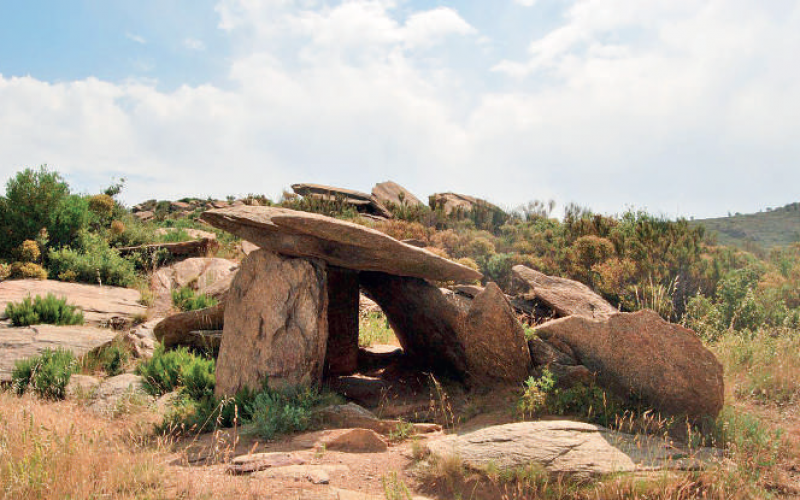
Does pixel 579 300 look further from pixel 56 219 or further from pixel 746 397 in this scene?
pixel 56 219

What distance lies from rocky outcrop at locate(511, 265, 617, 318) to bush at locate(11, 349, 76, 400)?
667 centimetres

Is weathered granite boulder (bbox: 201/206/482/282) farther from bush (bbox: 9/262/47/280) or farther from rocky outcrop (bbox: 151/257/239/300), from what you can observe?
bush (bbox: 9/262/47/280)

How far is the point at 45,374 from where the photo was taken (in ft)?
24.6

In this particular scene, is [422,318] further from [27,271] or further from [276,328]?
[27,271]

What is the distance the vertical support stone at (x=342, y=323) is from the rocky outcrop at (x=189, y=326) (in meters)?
1.84

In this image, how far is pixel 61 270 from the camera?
12078 millimetres

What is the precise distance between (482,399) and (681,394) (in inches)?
86.0

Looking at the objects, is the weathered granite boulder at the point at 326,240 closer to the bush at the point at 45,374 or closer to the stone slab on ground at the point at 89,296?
the bush at the point at 45,374

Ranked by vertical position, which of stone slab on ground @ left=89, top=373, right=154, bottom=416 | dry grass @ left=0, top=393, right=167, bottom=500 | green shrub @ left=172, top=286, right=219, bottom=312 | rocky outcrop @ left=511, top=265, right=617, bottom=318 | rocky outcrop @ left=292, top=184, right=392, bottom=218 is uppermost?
rocky outcrop @ left=292, top=184, right=392, bottom=218

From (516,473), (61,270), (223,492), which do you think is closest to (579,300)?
(516,473)

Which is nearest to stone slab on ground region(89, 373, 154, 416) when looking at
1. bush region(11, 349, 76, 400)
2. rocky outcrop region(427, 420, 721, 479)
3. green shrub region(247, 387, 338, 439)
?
bush region(11, 349, 76, 400)

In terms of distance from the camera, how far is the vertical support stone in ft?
27.1

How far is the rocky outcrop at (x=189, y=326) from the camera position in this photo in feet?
28.6

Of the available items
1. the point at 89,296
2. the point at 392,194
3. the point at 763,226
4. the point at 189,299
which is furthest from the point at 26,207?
the point at 763,226
